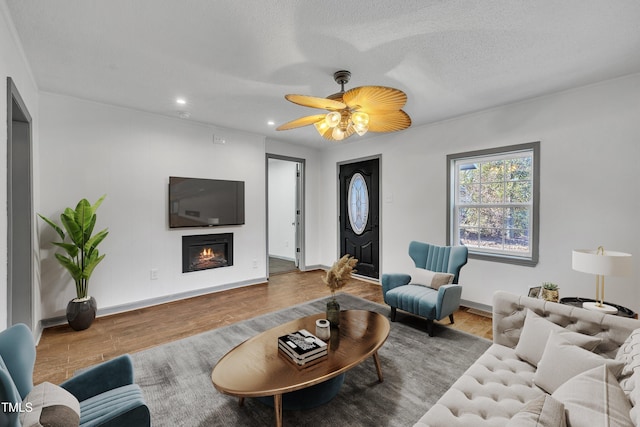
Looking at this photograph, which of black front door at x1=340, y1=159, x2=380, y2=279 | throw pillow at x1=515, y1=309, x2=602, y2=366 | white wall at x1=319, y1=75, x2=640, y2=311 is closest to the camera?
throw pillow at x1=515, y1=309, x2=602, y2=366

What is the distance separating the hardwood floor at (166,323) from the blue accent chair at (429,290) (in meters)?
0.50

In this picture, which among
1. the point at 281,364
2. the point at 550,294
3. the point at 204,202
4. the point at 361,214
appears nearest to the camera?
the point at 281,364

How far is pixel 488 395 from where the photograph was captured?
146 centimetres

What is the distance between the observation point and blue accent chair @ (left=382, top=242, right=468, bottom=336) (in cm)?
287

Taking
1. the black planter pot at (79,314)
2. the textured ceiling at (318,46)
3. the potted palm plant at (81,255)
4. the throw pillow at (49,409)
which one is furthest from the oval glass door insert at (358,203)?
the throw pillow at (49,409)

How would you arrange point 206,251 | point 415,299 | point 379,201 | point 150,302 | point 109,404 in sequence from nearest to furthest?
1. point 109,404
2. point 415,299
3. point 150,302
4. point 206,251
5. point 379,201

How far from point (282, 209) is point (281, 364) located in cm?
568

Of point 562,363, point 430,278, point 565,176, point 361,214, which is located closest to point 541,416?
point 562,363

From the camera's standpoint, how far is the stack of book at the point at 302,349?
5.82ft

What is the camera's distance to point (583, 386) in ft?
3.86

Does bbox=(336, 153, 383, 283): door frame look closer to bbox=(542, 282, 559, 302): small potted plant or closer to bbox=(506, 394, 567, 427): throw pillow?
bbox=(542, 282, 559, 302): small potted plant

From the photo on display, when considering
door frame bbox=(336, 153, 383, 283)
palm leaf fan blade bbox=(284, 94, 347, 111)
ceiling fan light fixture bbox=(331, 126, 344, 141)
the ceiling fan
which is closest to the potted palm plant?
the ceiling fan

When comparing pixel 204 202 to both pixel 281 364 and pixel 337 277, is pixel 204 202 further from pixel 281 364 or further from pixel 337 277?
pixel 281 364

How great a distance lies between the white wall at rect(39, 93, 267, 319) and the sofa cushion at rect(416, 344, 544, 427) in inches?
150
